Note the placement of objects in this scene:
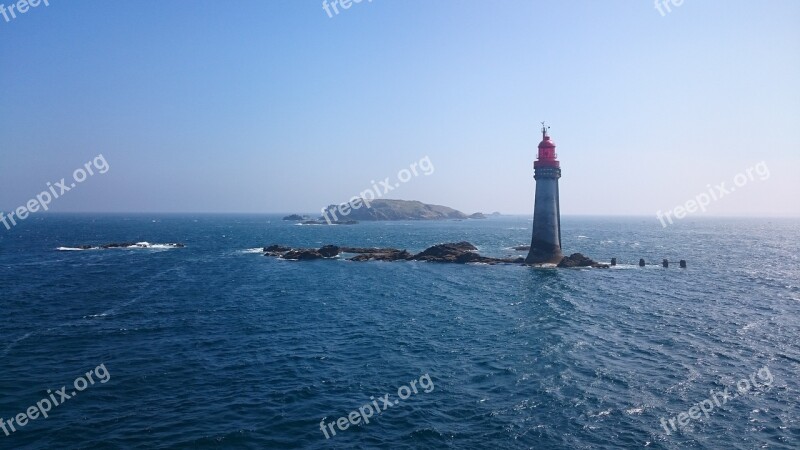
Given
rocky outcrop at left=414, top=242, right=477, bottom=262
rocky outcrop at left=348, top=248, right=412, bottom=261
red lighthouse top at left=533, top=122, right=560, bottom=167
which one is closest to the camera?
red lighthouse top at left=533, top=122, right=560, bottom=167

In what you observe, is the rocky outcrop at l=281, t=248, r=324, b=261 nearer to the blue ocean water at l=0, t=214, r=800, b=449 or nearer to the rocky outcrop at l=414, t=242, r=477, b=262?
the rocky outcrop at l=414, t=242, r=477, b=262

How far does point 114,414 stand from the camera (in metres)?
20.1

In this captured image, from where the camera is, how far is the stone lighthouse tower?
6297 cm

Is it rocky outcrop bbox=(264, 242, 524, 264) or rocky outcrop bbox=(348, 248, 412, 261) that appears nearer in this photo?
rocky outcrop bbox=(264, 242, 524, 264)

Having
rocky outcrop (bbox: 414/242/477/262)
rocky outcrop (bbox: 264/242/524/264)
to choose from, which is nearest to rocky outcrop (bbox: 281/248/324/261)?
rocky outcrop (bbox: 264/242/524/264)

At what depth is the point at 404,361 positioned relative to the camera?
1070 inches

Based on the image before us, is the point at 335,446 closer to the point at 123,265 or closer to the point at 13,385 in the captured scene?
the point at 13,385

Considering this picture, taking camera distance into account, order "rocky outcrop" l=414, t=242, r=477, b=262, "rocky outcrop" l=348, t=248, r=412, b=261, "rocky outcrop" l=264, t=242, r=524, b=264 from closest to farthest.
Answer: "rocky outcrop" l=264, t=242, r=524, b=264
"rocky outcrop" l=414, t=242, r=477, b=262
"rocky outcrop" l=348, t=248, r=412, b=261

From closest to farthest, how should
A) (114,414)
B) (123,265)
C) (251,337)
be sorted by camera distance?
(114,414)
(251,337)
(123,265)

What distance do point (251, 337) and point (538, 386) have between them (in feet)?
63.0

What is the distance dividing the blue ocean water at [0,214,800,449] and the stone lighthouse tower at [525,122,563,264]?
12.3m

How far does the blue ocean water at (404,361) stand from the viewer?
18797mm

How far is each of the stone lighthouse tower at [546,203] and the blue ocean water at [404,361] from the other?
40.5 ft

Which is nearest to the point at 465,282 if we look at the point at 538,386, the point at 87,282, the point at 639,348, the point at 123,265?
the point at 639,348
